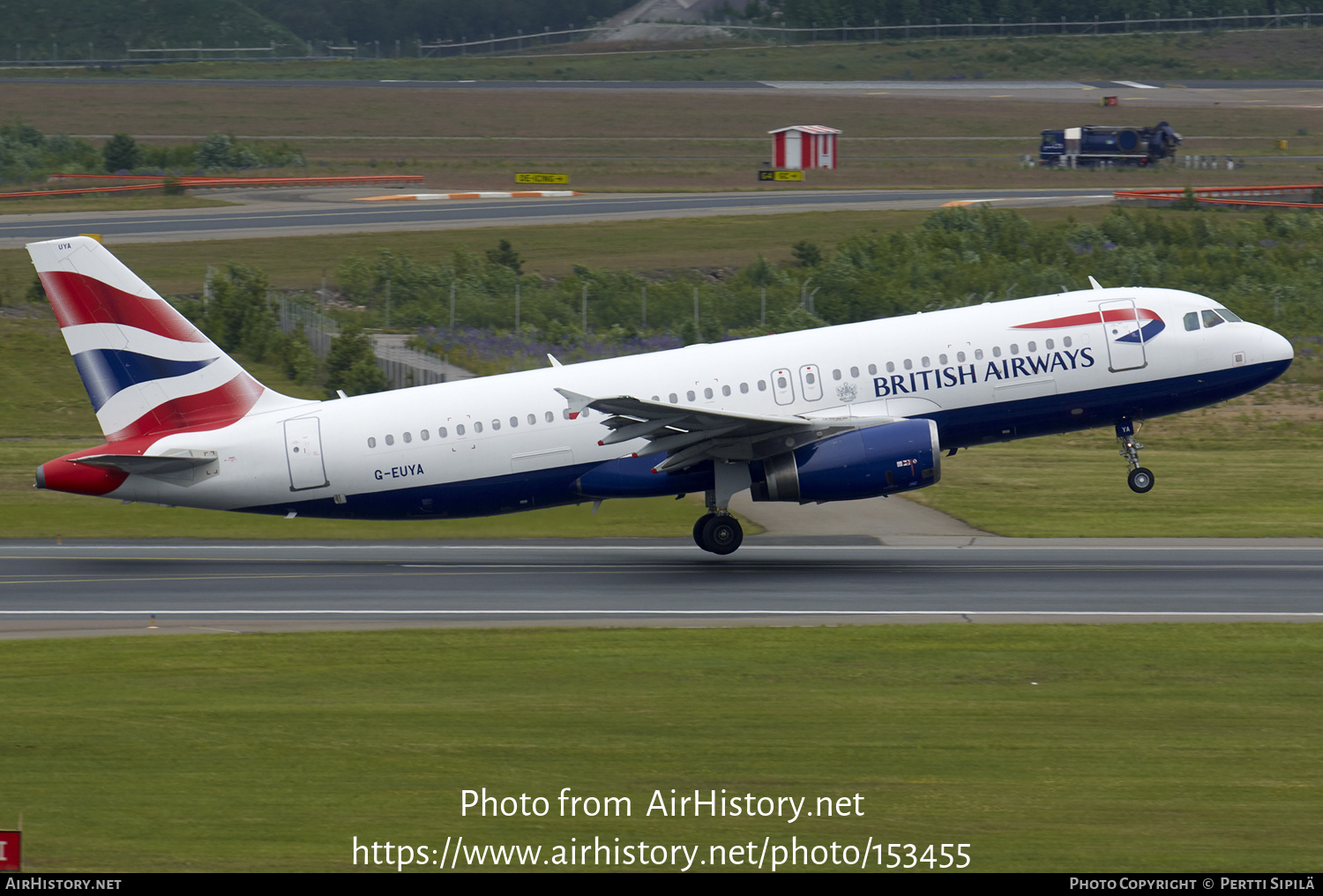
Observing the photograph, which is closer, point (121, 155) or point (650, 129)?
point (121, 155)

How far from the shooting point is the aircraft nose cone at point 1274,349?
31.2 meters

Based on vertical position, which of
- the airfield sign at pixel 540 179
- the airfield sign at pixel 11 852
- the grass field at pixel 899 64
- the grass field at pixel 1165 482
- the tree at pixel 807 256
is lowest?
the grass field at pixel 1165 482

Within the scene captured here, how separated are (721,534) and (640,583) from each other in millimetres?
2605

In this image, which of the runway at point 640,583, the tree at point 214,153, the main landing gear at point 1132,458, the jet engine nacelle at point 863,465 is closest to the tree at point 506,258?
the runway at point 640,583

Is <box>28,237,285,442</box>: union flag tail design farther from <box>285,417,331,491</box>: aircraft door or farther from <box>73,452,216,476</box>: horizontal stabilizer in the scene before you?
<box>285,417,331,491</box>: aircraft door

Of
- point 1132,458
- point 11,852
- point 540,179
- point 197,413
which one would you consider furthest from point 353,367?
point 540,179

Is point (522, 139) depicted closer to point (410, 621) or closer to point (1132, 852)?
point (410, 621)

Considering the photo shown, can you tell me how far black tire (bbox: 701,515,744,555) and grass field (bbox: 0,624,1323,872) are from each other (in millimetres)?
6723

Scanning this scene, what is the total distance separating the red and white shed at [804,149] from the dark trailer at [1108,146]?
14540mm

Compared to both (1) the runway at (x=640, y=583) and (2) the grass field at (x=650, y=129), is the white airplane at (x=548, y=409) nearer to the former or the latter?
(1) the runway at (x=640, y=583)

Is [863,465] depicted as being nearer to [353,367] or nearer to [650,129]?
[353,367]

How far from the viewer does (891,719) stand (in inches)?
707

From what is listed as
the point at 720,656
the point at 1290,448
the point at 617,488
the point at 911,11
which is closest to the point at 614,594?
the point at 617,488

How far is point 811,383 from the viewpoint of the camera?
2969 cm
